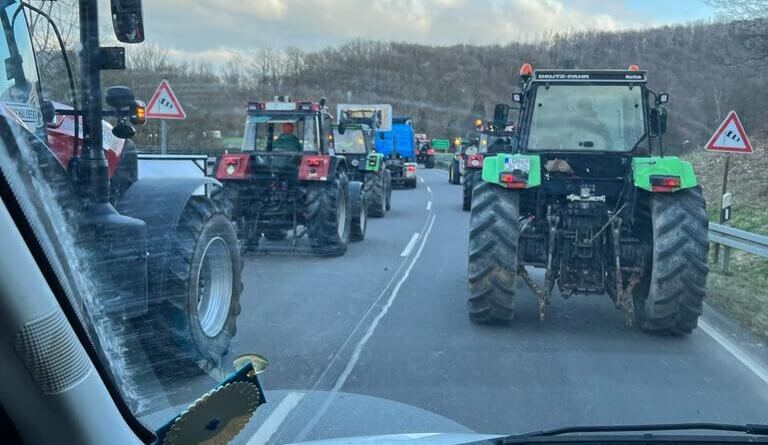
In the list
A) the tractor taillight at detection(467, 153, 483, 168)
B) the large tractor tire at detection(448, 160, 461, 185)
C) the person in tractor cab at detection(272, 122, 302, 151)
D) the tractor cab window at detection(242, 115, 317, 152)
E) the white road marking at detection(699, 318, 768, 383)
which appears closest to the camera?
the white road marking at detection(699, 318, 768, 383)

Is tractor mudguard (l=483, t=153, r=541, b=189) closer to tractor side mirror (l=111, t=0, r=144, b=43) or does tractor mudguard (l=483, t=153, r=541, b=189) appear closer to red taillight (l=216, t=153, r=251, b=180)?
tractor side mirror (l=111, t=0, r=144, b=43)

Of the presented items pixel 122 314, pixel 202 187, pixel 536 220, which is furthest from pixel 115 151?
pixel 536 220

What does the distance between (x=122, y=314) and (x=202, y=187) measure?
2.73 m

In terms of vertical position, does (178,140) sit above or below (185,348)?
above

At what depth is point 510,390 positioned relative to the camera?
5703 mm

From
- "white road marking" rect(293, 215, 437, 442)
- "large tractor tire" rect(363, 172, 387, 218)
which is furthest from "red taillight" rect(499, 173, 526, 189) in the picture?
"large tractor tire" rect(363, 172, 387, 218)

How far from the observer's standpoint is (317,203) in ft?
42.5

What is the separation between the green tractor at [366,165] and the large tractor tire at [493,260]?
11.7 metres

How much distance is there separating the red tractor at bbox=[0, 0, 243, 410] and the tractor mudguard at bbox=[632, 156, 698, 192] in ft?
12.8

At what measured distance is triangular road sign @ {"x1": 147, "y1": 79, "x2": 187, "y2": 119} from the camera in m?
7.49

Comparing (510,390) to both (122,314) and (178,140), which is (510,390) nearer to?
(122,314)

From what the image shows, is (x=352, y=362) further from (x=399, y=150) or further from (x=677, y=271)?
(x=399, y=150)

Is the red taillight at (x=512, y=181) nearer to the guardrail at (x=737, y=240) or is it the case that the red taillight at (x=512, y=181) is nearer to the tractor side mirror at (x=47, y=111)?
the guardrail at (x=737, y=240)

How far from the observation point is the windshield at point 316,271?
246cm
